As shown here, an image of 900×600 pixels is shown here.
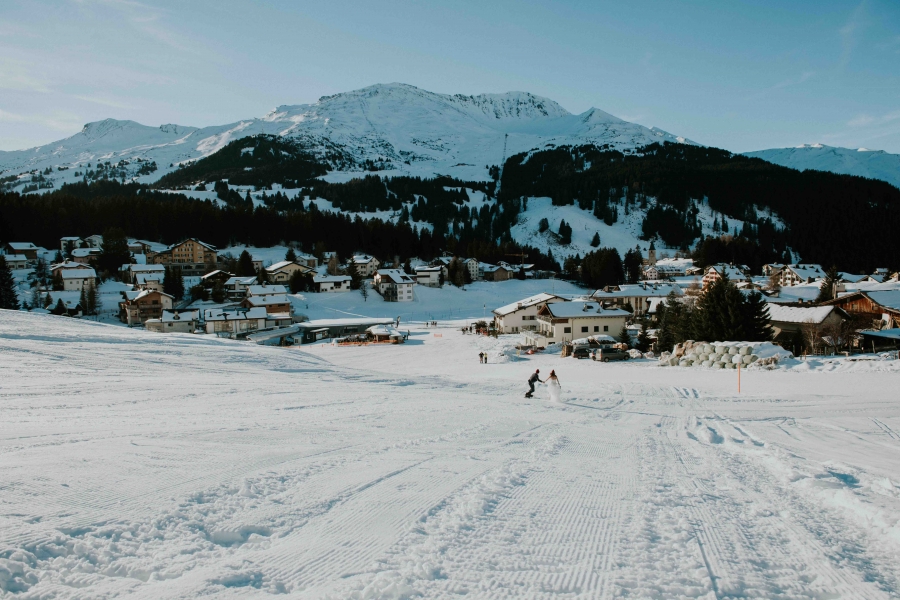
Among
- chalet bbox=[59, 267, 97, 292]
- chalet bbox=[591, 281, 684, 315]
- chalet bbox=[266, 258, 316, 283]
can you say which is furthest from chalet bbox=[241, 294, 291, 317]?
chalet bbox=[591, 281, 684, 315]

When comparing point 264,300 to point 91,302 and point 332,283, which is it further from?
point 91,302

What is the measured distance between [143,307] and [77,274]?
1511 centimetres

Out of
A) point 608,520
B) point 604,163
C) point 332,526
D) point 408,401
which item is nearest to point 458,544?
point 332,526

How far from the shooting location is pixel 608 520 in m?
4.87

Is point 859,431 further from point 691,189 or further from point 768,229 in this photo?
point 691,189

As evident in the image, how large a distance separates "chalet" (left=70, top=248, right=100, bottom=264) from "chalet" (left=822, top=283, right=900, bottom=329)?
284 ft

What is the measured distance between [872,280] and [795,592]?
86.3 metres

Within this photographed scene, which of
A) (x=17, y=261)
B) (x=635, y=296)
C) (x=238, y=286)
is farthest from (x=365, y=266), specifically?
(x=17, y=261)

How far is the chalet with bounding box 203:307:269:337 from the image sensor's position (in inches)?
1977

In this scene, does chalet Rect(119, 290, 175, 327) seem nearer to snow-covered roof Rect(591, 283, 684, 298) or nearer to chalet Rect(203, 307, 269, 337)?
chalet Rect(203, 307, 269, 337)

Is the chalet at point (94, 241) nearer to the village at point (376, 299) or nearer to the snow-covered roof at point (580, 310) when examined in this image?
the village at point (376, 299)

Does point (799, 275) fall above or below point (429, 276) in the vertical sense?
above

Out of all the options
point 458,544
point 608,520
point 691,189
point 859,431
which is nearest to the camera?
point 458,544

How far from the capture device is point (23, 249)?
72.1 metres
